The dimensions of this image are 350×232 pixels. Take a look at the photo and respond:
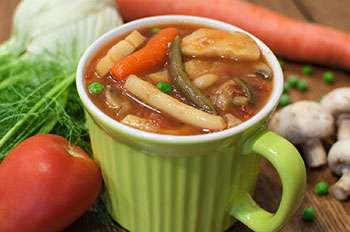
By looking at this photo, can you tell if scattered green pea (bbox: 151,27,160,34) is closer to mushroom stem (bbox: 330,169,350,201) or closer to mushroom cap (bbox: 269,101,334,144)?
mushroom cap (bbox: 269,101,334,144)

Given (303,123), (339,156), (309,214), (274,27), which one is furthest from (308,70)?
(309,214)

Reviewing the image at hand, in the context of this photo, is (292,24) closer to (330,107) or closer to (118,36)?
(330,107)

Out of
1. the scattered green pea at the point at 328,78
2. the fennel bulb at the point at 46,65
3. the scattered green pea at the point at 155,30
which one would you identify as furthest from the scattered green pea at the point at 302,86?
the fennel bulb at the point at 46,65

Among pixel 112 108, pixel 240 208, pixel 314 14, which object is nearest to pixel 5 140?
pixel 112 108

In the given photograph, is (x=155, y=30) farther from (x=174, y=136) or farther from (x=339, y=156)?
(x=339, y=156)

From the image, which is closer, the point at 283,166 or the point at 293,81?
the point at 283,166

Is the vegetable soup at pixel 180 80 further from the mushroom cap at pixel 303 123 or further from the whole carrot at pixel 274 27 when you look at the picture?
the whole carrot at pixel 274 27
